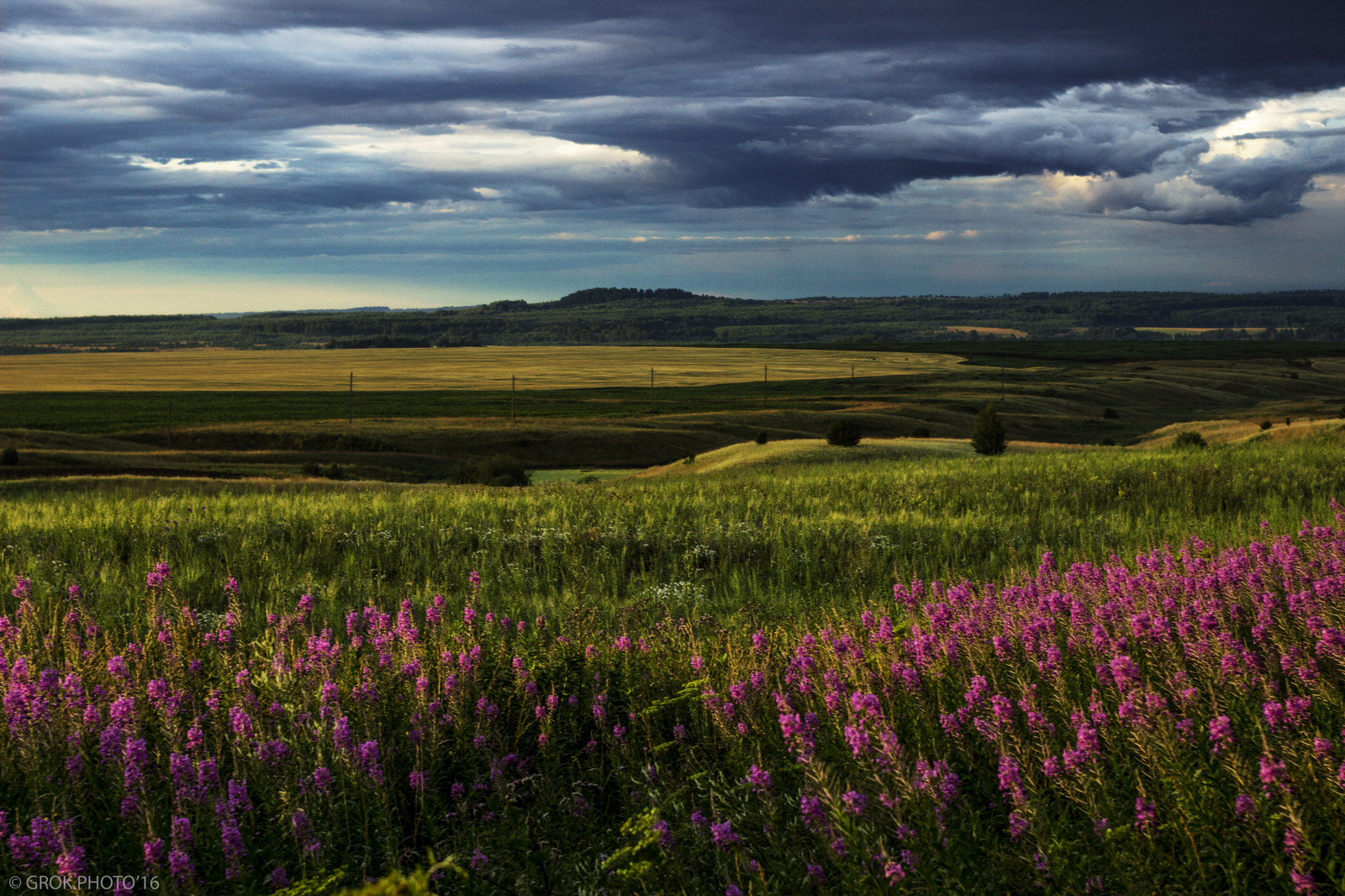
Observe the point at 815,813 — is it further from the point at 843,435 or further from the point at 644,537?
the point at 843,435

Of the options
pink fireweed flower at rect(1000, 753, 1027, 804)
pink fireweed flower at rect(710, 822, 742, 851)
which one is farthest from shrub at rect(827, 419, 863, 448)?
pink fireweed flower at rect(710, 822, 742, 851)

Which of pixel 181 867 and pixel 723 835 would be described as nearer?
pixel 723 835

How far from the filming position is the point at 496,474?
52.8 metres

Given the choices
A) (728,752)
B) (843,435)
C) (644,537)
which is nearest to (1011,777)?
(728,752)

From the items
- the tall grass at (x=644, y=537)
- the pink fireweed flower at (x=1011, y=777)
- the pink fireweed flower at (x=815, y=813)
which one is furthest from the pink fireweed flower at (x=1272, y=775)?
the tall grass at (x=644, y=537)

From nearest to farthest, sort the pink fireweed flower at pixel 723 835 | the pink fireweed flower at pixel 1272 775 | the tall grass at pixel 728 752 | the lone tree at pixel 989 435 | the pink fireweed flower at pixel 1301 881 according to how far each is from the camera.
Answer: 1. the pink fireweed flower at pixel 1301 881
2. the pink fireweed flower at pixel 1272 775
3. the pink fireweed flower at pixel 723 835
4. the tall grass at pixel 728 752
5. the lone tree at pixel 989 435

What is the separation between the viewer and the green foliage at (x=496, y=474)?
164ft

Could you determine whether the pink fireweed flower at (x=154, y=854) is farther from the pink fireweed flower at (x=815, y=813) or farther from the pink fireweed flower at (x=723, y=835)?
the pink fireweed flower at (x=815, y=813)

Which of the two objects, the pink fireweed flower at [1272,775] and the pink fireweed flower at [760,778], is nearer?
the pink fireweed flower at [1272,775]

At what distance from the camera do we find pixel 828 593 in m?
9.17

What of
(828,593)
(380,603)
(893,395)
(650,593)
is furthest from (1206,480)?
(893,395)

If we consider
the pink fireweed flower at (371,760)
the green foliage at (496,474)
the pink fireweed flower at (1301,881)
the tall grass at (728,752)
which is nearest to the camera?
the pink fireweed flower at (1301,881)

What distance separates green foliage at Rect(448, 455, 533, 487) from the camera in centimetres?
5003

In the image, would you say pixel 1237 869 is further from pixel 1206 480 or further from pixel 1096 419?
pixel 1096 419
